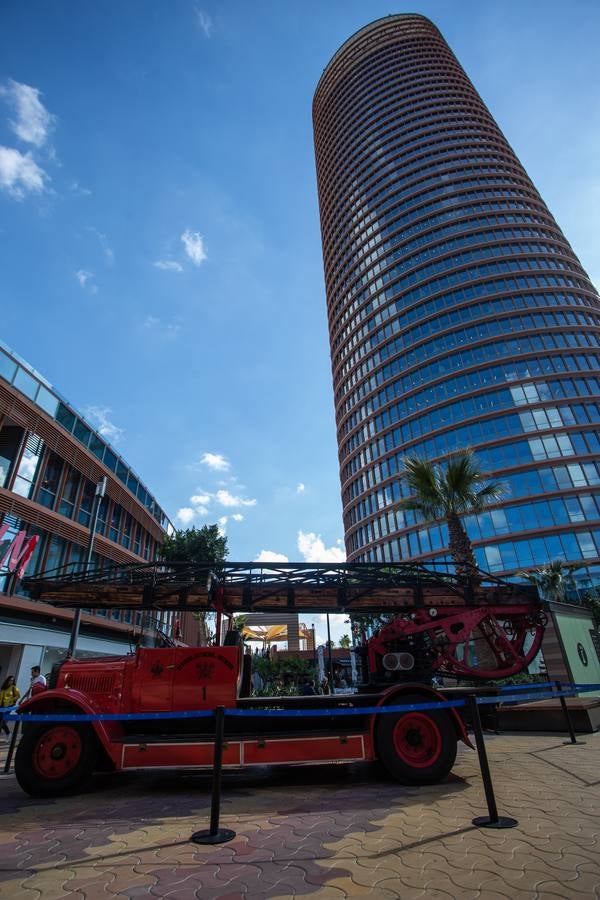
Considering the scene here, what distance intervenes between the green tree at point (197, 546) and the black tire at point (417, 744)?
25.3 m

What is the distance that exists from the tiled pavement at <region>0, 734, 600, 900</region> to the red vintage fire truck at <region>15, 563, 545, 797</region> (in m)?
0.43

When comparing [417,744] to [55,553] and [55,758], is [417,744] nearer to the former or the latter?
[55,758]

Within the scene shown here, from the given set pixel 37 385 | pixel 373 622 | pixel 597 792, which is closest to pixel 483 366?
pixel 373 622

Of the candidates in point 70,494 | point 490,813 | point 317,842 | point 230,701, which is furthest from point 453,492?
point 70,494

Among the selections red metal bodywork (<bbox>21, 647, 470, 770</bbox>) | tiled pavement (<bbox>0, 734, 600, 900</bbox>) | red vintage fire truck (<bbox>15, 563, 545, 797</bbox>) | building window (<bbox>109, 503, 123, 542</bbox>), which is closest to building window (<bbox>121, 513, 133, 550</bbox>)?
building window (<bbox>109, 503, 123, 542</bbox>)

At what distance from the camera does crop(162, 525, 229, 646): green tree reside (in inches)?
1232

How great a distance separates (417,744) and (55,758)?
210 inches

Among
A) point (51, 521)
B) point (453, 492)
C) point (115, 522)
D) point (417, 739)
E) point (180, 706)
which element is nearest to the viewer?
point (417, 739)

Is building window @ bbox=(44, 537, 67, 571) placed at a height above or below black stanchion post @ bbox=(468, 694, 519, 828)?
above

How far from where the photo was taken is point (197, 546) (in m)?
31.8

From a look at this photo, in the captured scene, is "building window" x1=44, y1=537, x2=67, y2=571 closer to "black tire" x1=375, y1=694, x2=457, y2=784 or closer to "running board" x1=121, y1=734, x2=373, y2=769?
"running board" x1=121, y1=734, x2=373, y2=769

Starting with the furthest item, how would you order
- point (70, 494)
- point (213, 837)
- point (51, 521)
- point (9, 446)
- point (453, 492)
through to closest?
point (70, 494), point (51, 521), point (9, 446), point (453, 492), point (213, 837)

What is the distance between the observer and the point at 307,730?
670cm

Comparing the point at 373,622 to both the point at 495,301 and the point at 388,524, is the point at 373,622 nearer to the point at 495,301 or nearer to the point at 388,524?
the point at 388,524
